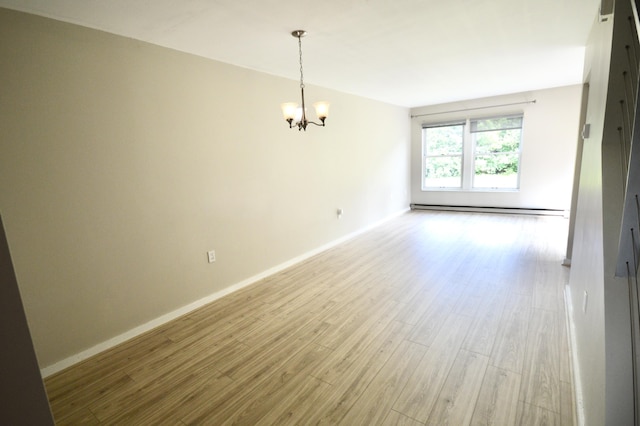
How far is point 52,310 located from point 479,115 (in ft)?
24.5

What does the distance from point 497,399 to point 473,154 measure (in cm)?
604

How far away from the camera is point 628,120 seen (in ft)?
4.51

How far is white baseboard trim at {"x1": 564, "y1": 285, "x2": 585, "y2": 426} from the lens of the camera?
1.59 m

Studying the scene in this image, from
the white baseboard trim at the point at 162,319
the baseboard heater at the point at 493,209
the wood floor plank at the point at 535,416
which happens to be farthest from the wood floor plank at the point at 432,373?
the baseboard heater at the point at 493,209

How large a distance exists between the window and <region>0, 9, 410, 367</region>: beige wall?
4.47m

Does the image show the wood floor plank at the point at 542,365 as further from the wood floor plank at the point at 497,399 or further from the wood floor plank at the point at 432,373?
the wood floor plank at the point at 432,373

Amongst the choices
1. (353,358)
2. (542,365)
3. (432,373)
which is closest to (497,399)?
(432,373)

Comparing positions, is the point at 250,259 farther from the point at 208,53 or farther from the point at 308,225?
the point at 208,53

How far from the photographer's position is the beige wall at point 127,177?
1.99m

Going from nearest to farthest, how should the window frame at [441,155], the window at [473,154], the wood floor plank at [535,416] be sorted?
the wood floor plank at [535,416]
the window at [473,154]
the window frame at [441,155]

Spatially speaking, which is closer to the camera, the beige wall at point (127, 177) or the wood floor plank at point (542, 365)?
the wood floor plank at point (542, 365)

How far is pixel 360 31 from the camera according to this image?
2.57 meters

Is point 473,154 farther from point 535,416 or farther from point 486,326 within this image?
point 535,416

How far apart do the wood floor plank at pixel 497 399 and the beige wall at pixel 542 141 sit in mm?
5489
